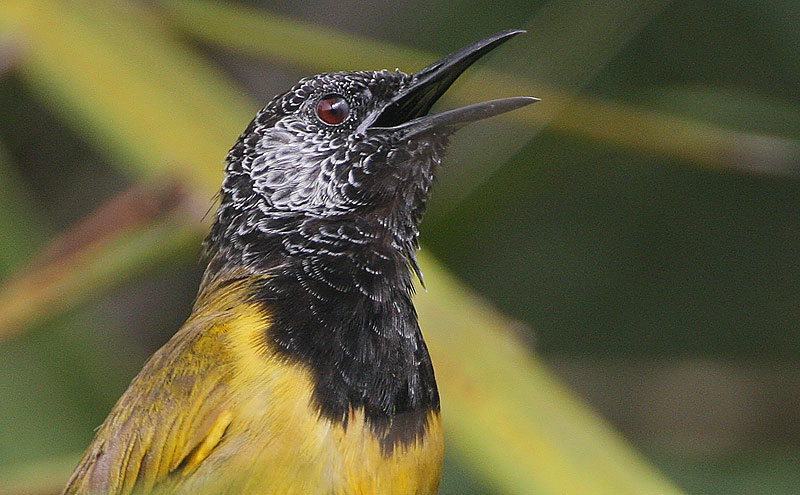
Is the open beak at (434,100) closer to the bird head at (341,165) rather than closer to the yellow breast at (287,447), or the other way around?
the bird head at (341,165)

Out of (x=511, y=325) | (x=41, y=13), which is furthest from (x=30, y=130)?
(x=511, y=325)

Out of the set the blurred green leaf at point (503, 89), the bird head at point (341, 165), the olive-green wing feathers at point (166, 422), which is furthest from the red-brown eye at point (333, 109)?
the olive-green wing feathers at point (166, 422)

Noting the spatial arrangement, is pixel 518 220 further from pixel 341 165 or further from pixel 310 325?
pixel 310 325

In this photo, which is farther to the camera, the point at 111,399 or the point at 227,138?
the point at 111,399

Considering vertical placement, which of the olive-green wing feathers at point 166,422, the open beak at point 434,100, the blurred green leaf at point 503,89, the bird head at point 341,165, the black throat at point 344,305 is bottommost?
the olive-green wing feathers at point 166,422

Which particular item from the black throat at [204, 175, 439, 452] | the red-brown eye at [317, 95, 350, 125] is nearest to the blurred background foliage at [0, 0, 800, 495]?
the black throat at [204, 175, 439, 452]

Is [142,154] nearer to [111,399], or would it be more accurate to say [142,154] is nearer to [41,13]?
[41,13]

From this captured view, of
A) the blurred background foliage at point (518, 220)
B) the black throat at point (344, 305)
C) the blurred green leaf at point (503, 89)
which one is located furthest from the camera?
the blurred green leaf at point (503, 89)

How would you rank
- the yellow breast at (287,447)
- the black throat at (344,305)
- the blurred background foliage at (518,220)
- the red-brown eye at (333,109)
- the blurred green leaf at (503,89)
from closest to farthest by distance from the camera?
the yellow breast at (287,447)
the black throat at (344,305)
the blurred background foliage at (518,220)
the red-brown eye at (333,109)
the blurred green leaf at (503,89)
